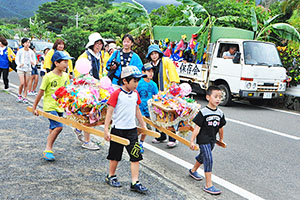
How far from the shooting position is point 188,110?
5.07 meters

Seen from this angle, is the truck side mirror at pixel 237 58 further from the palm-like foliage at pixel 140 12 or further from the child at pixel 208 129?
the child at pixel 208 129

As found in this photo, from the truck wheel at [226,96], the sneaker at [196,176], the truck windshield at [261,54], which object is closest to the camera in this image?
the sneaker at [196,176]

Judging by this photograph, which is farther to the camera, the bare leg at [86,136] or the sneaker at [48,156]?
the bare leg at [86,136]

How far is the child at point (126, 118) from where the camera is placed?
3.95m

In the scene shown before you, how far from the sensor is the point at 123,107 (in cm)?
400

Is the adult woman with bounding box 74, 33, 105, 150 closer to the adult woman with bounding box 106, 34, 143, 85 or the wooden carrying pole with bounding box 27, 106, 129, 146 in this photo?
the adult woman with bounding box 106, 34, 143, 85

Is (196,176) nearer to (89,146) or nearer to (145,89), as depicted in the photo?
(145,89)

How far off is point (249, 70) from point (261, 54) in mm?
883

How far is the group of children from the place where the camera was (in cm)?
397

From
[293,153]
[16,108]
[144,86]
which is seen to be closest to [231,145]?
[293,153]

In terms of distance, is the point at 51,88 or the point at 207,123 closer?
the point at 207,123

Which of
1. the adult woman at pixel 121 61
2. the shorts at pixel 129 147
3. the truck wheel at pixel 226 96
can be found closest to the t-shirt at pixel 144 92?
the adult woman at pixel 121 61

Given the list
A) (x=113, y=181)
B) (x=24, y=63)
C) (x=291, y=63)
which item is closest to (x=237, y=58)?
(x=291, y=63)

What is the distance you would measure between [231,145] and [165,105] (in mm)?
2096
